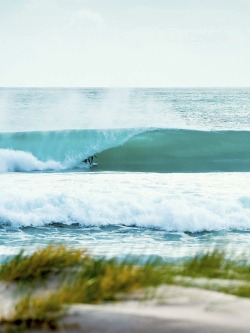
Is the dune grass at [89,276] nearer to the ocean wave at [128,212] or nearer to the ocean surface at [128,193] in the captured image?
the ocean surface at [128,193]

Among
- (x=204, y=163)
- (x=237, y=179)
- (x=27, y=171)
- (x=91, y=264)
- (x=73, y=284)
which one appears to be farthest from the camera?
(x=204, y=163)

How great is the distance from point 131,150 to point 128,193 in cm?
1300

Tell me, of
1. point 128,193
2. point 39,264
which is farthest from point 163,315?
point 128,193

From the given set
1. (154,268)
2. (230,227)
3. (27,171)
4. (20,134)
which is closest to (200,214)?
(230,227)

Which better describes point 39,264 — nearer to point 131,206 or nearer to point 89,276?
point 89,276

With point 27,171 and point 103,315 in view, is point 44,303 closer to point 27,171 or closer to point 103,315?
point 103,315

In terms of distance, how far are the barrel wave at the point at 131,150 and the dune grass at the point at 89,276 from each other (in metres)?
18.7

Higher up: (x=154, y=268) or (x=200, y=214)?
(x=154, y=268)

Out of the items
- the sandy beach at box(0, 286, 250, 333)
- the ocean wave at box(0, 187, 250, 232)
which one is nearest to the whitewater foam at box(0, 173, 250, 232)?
the ocean wave at box(0, 187, 250, 232)

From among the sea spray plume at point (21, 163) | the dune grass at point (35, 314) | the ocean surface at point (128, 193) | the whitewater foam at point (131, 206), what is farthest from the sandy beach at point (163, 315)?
the sea spray plume at point (21, 163)

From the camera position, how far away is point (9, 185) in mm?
15578

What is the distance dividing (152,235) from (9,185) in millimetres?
5694

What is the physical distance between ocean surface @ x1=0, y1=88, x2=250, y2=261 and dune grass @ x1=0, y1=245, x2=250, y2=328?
372 mm

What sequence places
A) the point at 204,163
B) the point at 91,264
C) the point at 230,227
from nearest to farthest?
1. the point at 91,264
2. the point at 230,227
3. the point at 204,163
